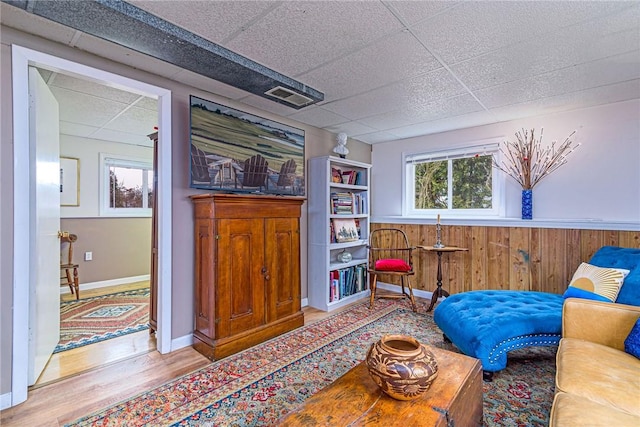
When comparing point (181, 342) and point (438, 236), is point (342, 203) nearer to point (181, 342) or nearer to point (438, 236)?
point (438, 236)

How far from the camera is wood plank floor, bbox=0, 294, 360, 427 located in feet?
5.61

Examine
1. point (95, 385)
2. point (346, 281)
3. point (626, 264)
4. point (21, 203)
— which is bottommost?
point (95, 385)

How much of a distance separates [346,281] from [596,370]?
8.46 feet

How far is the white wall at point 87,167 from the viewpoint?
426 centimetres

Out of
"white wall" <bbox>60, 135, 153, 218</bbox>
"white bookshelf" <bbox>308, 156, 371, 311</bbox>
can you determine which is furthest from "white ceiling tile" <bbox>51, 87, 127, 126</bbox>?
"white bookshelf" <bbox>308, 156, 371, 311</bbox>

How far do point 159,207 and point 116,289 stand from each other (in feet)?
9.09

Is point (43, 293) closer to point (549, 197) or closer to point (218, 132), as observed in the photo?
point (218, 132)

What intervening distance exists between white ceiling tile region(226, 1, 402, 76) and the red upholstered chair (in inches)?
91.3

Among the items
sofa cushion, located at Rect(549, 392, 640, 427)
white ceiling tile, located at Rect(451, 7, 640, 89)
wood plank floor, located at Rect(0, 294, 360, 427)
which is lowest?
wood plank floor, located at Rect(0, 294, 360, 427)

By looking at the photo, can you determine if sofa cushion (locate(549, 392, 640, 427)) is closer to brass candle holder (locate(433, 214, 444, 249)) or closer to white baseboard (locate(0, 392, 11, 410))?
brass candle holder (locate(433, 214, 444, 249))

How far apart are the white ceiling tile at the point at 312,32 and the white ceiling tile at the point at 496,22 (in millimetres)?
274

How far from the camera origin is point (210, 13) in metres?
1.65

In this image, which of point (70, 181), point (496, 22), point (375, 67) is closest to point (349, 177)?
point (375, 67)

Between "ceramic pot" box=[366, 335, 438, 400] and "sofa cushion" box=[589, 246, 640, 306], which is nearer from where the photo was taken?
"ceramic pot" box=[366, 335, 438, 400]
